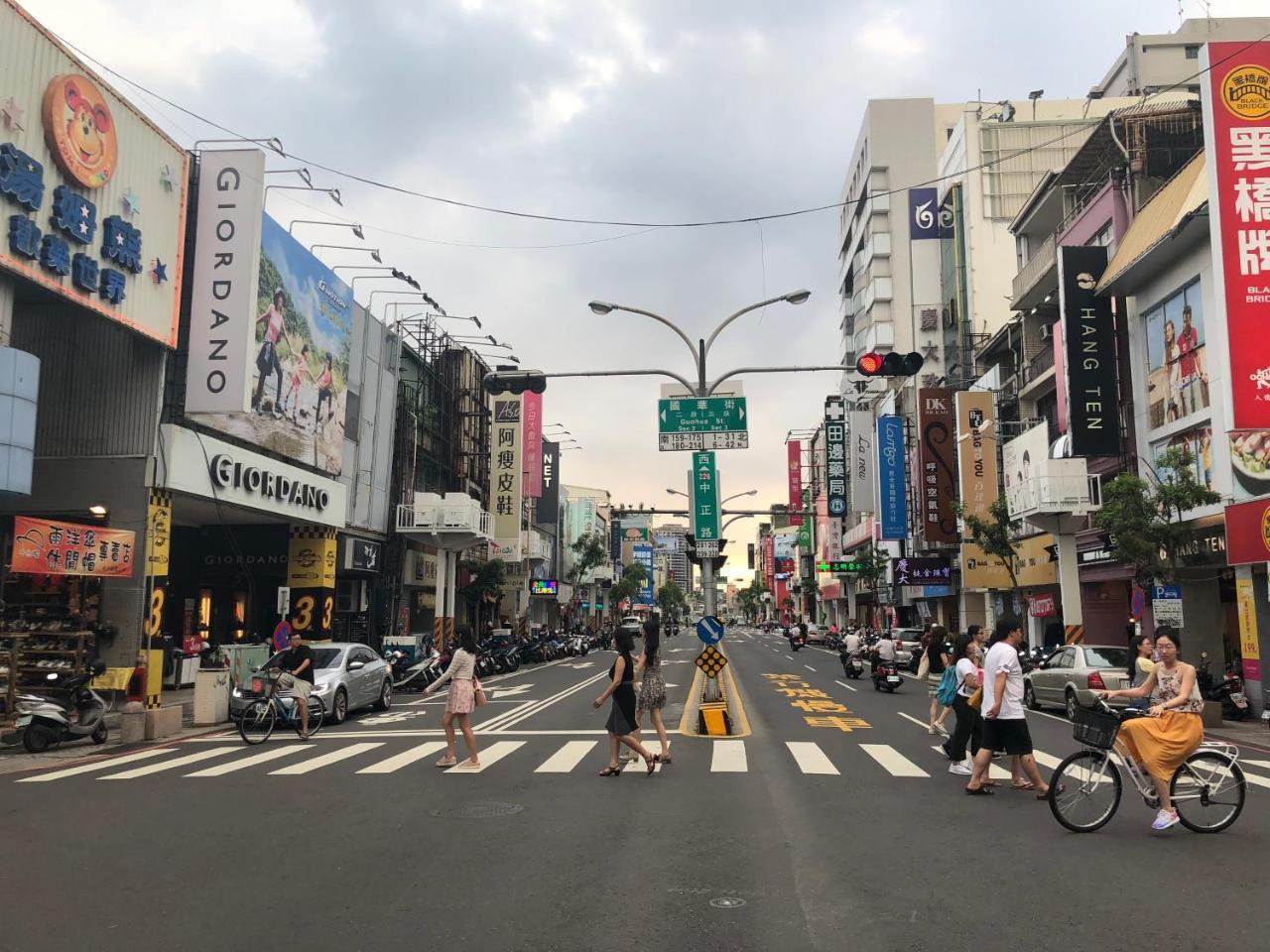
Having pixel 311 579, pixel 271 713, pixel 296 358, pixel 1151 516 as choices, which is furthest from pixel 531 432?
pixel 271 713

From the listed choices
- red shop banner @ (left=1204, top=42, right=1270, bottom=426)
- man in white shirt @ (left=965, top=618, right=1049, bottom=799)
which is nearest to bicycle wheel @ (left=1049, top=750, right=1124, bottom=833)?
man in white shirt @ (left=965, top=618, right=1049, bottom=799)

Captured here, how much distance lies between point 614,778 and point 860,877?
492 centimetres

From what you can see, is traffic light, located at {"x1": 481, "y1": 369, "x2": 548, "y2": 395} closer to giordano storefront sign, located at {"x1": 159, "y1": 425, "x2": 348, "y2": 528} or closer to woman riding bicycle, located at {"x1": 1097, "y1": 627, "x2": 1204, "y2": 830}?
giordano storefront sign, located at {"x1": 159, "y1": 425, "x2": 348, "y2": 528}

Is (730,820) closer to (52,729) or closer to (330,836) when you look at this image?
(330,836)

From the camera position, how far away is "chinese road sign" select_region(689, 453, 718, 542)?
63.7 feet

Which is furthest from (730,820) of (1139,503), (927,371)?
(927,371)

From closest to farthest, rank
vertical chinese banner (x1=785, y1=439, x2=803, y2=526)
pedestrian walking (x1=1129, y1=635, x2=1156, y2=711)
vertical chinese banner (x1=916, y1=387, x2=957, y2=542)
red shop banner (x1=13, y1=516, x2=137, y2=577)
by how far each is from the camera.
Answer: pedestrian walking (x1=1129, y1=635, x2=1156, y2=711) < red shop banner (x1=13, y1=516, x2=137, y2=577) < vertical chinese banner (x1=916, y1=387, x2=957, y2=542) < vertical chinese banner (x1=785, y1=439, x2=803, y2=526)

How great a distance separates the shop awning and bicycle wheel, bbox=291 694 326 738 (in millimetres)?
21404

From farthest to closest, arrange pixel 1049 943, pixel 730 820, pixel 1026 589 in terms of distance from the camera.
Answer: pixel 1026 589, pixel 730 820, pixel 1049 943

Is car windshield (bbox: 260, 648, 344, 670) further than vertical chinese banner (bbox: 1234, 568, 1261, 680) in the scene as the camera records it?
No

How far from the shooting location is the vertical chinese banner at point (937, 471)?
46.3 metres

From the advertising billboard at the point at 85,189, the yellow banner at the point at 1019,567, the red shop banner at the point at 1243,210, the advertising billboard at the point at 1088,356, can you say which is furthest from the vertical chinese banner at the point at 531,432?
the red shop banner at the point at 1243,210

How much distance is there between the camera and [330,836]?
325 inches

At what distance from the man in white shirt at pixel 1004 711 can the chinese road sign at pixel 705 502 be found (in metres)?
9.34
